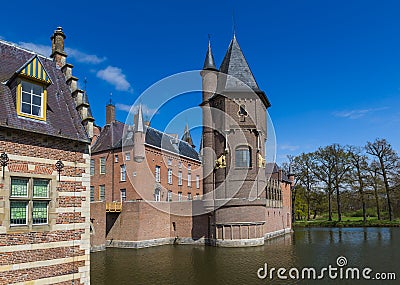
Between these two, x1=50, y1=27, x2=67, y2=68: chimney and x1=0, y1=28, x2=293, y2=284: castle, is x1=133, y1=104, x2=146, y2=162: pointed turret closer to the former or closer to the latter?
x1=0, y1=28, x2=293, y2=284: castle

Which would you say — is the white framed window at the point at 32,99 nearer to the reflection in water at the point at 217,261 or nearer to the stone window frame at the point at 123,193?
the reflection in water at the point at 217,261

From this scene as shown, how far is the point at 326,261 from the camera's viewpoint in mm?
20938

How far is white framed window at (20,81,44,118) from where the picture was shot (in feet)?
29.4

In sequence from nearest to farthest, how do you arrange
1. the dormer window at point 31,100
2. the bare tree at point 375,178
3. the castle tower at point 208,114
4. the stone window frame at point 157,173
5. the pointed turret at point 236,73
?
the dormer window at point 31,100 → the pointed turret at point 236,73 → the castle tower at point 208,114 → the stone window frame at point 157,173 → the bare tree at point 375,178

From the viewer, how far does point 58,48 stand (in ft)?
38.2

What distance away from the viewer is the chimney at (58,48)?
11.6m

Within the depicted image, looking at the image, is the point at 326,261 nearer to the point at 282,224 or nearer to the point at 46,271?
the point at 46,271

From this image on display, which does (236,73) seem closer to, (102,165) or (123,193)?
(123,193)

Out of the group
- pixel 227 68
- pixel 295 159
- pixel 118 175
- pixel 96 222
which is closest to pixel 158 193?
pixel 118 175

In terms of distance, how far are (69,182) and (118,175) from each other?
2476cm

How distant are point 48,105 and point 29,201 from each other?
275 cm

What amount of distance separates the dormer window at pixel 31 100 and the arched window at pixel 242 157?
22.4 m

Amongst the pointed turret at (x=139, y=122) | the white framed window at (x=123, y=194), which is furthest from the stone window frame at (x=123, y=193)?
the pointed turret at (x=139, y=122)

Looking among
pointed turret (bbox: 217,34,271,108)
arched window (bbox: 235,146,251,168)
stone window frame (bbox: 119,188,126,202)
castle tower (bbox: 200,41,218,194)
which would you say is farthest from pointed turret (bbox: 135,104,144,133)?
arched window (bbox: 235,146,251,168)
